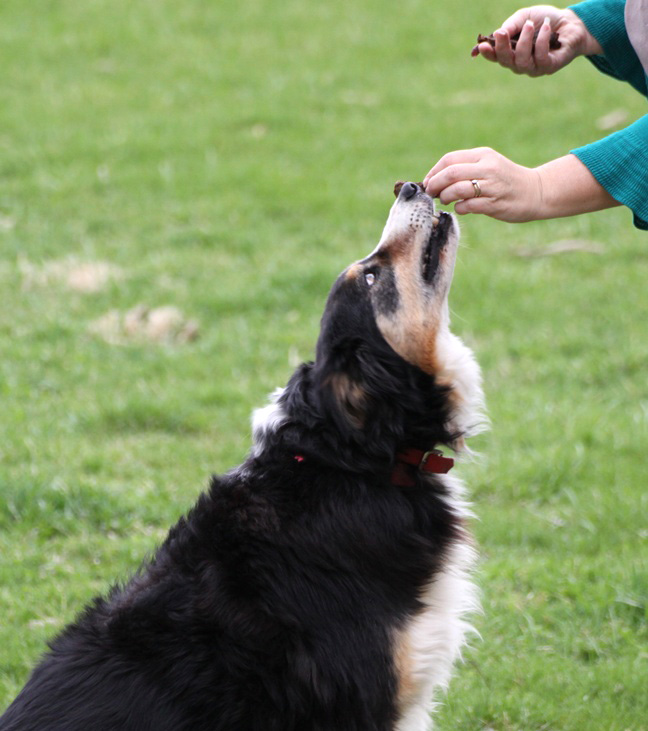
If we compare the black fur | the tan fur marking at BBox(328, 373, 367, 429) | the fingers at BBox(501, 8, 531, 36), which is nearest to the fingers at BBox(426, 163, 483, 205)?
the black fur

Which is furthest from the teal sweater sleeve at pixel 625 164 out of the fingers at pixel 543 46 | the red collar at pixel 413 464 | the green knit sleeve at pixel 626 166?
the red collar at pixel 413 464

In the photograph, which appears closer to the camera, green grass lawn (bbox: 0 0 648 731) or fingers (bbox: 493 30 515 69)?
fingers (bbox: 493 30 515 69)

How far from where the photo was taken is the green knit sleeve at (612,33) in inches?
144

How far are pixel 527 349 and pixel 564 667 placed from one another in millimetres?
3036

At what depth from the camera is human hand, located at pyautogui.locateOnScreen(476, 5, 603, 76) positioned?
362 cm

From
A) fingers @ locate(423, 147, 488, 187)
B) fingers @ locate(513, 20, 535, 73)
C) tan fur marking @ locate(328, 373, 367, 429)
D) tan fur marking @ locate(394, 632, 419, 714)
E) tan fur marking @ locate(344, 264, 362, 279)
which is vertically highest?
fingers @ locate(513, 20, 535, 73)

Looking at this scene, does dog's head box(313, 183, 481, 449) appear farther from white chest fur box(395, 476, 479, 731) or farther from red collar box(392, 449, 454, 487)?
white chest fur box(395, 476, 479, 731)

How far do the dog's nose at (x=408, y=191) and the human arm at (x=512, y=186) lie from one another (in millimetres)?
345

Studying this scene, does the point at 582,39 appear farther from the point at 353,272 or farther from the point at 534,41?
the point at 353,272

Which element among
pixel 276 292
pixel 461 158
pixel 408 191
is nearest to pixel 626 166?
pixel 461 158

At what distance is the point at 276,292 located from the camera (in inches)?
297

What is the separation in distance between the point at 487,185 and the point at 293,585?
1310 mm

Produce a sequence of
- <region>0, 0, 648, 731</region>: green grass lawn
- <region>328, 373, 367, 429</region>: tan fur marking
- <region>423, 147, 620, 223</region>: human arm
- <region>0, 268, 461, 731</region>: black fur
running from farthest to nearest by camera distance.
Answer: <region>0, 0, 648, 731</region>: green grass lawn
<region>328, 373, 367, 429</region>: tan fur marking
<region>423, 147, 620, 223</region>: human arm
<region>0, 268, 461, 731</region>: black fur

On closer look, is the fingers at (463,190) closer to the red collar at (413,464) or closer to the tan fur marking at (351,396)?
the tan fur marking at (351,396)
